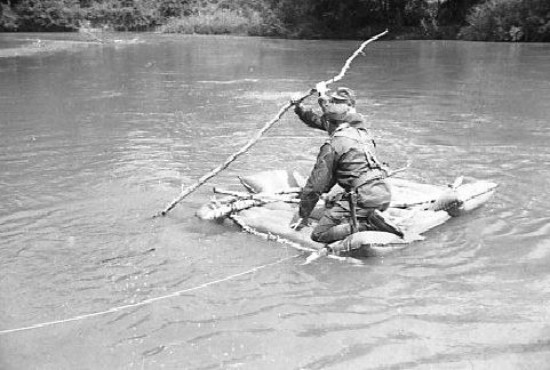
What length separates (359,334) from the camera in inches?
197

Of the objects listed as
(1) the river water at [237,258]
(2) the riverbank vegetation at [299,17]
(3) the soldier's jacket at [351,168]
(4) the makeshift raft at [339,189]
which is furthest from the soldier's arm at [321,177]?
(2) the riverbank vegetation at [299,17]

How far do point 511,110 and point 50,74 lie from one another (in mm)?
14025

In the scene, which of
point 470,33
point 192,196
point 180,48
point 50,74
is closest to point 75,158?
point 192,196

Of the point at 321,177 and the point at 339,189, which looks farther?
the point at 339,189

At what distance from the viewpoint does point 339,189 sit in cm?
723

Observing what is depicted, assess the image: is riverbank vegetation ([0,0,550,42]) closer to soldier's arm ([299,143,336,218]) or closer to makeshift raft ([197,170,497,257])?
makeshift raft ([197,170,497,257])

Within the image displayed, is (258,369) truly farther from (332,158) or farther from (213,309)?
(332,158)

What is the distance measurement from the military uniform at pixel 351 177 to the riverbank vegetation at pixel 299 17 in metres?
25.9

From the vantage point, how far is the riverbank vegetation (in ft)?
103

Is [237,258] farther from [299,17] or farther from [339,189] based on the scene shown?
[299,17]

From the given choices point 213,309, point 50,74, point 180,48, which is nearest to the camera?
point 213,309

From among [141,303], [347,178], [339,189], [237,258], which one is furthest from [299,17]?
[141,303]

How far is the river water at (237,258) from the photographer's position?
16.0 ft

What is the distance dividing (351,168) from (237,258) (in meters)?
1.42
